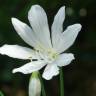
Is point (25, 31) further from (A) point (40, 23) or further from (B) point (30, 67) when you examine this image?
(B) point (30, 67)

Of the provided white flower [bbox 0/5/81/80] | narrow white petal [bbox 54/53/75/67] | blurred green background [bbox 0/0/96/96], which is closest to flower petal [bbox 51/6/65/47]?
white flower [bbox 0/5/81/80]

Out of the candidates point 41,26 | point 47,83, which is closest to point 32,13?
point 41,26

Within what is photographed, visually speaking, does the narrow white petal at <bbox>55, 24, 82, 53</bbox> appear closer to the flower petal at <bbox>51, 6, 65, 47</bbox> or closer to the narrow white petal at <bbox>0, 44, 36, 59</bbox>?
the flower petal at <bbox>51, 6, 65, 47</bbox>

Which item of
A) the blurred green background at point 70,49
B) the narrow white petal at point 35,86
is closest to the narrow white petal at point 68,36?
the narrow white petal at point 35,86

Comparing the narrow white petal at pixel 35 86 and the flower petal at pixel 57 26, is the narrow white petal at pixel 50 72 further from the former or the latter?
the flower petal at pixel 57 26

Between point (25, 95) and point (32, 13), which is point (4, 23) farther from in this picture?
point (32, 13)

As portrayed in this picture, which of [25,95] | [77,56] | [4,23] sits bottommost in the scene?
[25,95]

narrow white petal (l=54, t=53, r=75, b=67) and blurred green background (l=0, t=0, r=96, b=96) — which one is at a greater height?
blurred green background (l=0, t=0, r=96, b=96)
